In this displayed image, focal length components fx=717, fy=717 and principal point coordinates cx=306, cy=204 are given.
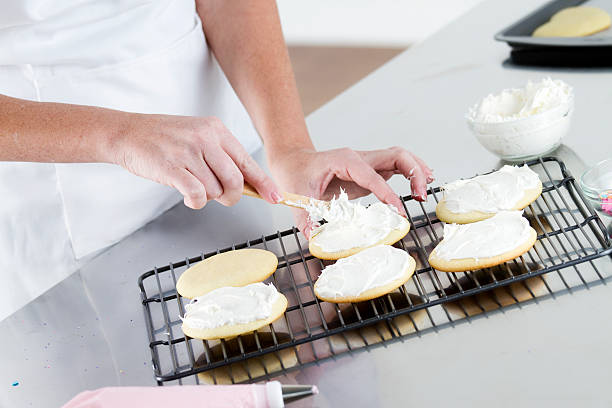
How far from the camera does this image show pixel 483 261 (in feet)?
3.37

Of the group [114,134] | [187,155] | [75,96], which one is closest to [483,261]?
[187,155]

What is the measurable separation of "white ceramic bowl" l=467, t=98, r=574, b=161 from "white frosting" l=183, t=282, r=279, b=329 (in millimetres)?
569

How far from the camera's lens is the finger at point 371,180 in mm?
1260

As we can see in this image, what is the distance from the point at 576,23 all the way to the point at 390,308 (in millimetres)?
1094

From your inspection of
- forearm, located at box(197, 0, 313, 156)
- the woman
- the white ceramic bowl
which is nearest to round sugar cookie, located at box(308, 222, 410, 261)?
the woman

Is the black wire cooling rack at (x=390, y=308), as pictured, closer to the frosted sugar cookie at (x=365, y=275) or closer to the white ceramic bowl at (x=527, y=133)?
the frosted sugar cookie at (x=365, y=275)

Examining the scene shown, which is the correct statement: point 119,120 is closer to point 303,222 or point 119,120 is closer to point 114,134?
point 114,134

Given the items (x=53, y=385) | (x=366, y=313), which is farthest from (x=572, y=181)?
(x=53, y=385)

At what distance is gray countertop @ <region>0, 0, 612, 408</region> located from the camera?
88cm

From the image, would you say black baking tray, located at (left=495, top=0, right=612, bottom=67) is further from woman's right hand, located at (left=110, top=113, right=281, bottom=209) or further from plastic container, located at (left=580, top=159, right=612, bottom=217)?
woman's right hand, located at (left=110, top=113, right=281, bottom=209)

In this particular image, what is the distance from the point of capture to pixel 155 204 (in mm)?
1530

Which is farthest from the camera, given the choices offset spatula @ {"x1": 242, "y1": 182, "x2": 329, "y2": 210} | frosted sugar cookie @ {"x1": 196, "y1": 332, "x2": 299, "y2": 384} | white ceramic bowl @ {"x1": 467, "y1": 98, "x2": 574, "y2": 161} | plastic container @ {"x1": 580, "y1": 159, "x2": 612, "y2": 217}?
white ceramic bowl @ {"x1": 467, "y1": 98, "x2": 574, "y2": 161}

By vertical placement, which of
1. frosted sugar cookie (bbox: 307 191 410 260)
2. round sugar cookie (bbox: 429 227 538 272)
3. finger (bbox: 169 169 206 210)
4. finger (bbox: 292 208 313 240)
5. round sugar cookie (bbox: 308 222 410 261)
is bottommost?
round sugar cookie (bbox: 429 227 538 272)

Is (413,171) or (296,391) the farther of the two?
(413,171)
